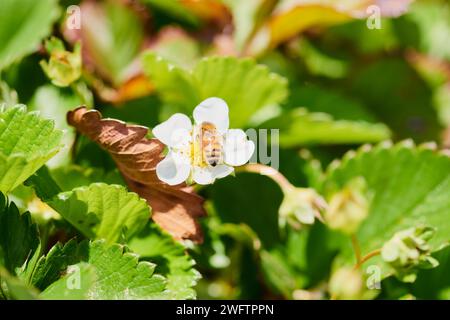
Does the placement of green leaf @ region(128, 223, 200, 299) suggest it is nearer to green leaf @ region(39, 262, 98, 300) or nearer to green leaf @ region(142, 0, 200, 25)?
green leaf @ region(39, 262, 98, 300)

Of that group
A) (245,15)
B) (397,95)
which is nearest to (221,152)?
(245,15)

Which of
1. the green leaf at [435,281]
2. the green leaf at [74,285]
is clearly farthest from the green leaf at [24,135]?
the green leaf at [435,281]

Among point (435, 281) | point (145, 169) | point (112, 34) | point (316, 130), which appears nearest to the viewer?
point (145, 169)

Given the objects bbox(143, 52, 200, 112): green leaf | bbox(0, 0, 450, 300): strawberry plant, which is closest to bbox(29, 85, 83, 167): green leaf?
bbox(0, 0, 450, 300): strawberry plant

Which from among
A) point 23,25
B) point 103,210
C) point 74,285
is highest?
point 23,25

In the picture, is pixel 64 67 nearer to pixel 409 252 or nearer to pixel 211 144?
pixel 211 144

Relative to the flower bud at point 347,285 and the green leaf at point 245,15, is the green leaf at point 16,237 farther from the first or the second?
the green leaf at point 245,15
